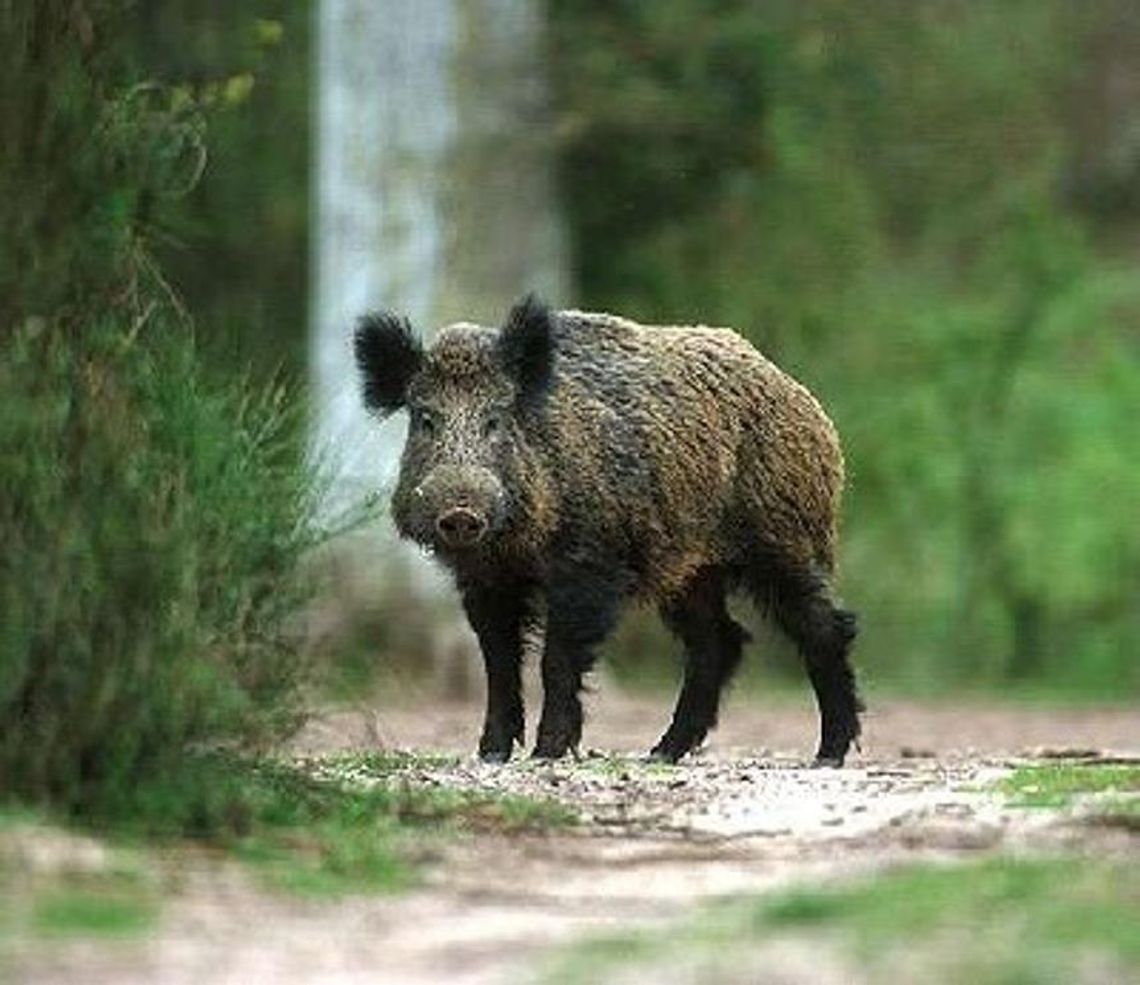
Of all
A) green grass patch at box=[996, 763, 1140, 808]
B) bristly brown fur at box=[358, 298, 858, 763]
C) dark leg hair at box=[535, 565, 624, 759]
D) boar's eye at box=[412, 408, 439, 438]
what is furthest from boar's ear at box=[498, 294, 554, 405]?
green grass patch at box=[996, 763, 1140, 808]

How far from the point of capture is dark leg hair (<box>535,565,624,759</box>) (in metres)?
13.8

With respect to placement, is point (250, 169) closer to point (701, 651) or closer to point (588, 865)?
point (701, 651)

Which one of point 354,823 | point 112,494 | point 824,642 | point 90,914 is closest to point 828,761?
point 824,642

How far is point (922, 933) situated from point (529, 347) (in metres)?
5.64

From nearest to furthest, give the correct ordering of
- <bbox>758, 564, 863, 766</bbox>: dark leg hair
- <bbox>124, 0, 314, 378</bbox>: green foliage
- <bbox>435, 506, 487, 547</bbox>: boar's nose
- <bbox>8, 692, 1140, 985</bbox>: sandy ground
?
<bbox>8, 692, 1140, 985</bbox>: sandy ground < <bbox>435, 506, 487, 547</bbox>: boar's nose < <bbox>758, 564, 863, 766</bbox>: dark leg hair < <bbox>124, 0, 314, 378</bbox>: green foliage

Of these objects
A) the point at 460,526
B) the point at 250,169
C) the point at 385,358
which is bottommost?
the point at 460,526

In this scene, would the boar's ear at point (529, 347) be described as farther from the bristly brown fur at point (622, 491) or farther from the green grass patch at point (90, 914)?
the green grass patch at point (90, 914)

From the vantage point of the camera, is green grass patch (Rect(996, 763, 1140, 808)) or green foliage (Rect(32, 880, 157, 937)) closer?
green foliage (Rect(32, 880, 157, 937))

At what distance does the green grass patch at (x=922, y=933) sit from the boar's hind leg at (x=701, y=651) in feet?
18.5

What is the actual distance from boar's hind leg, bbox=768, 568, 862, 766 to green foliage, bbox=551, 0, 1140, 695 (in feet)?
33.8

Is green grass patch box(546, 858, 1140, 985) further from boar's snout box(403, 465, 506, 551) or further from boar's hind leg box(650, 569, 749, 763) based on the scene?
boar's hind leg box(650, 569, 749, 763)

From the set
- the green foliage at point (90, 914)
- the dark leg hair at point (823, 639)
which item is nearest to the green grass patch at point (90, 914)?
the green foliage at point (90, 914)

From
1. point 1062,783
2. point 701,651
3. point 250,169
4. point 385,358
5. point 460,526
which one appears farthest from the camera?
point 250,169

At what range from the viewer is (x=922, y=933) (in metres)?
8.47
